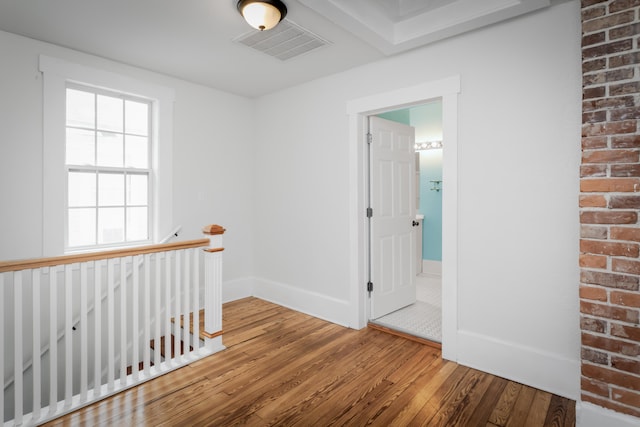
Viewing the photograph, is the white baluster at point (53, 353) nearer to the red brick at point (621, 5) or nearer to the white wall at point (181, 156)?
the white wall at point (181, 156)

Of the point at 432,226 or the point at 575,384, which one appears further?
the point at 432,226

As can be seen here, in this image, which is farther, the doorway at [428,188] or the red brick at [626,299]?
the doorway at [428,188]

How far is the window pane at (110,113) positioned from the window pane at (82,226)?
0.81m

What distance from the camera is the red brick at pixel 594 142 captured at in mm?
1847

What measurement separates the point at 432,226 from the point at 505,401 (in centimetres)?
343

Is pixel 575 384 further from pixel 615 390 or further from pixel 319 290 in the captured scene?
pixel 319 290

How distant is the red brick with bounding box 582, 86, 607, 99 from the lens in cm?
185

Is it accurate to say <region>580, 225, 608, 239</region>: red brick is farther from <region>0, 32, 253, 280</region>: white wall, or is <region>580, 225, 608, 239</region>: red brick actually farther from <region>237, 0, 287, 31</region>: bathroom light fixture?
<region>0, 32, 253, 280</region>: white wall

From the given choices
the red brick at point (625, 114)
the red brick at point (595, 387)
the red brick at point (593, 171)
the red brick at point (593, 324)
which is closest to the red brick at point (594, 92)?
the red brick at point (625, 114)

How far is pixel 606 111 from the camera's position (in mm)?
1838

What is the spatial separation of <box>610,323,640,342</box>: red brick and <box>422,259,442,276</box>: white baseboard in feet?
11.7

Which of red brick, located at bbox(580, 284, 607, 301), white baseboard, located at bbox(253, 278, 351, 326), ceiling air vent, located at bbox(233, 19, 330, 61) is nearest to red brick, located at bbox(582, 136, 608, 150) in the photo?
red brick, located at bbox(580, 284, 607, 301)

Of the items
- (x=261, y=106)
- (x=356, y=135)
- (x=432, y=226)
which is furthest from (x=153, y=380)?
(x=432, y=226)

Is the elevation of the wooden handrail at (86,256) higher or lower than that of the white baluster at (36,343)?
higher
